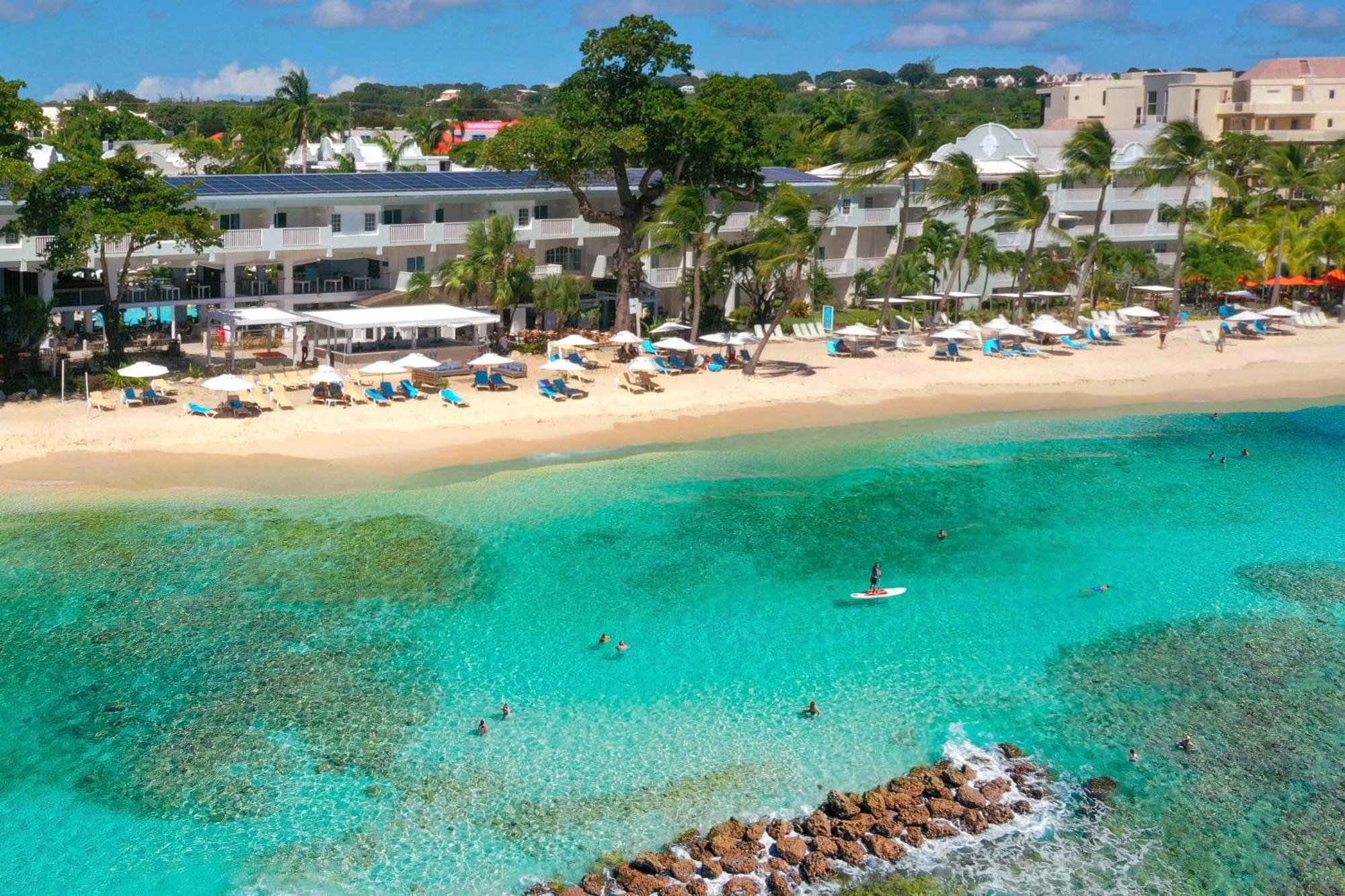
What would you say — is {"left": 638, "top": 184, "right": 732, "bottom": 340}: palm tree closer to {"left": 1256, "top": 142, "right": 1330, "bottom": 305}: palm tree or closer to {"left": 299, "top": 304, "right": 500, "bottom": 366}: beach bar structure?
{"left": 299, "top": 304, "right": 500, "bottom": 366}: beach bar structure

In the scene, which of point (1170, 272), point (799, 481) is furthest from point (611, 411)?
point (1170, 272)

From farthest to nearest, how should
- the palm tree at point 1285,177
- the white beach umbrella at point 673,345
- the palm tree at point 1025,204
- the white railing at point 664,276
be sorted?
the palm tree at point 1285,177
the palm tree at point 1025,204
the white railing at point 664,276
the white beach umbrella at point 673,345

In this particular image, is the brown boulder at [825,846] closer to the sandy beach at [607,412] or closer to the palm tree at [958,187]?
the sandy beach at [607,412]

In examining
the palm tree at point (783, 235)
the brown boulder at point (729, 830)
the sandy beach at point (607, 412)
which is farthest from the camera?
the palm tree at point (783, 235)

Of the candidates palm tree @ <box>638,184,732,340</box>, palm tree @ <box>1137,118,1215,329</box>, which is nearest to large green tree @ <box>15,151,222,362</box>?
palm tree @ <box>638,184,732,340</box>

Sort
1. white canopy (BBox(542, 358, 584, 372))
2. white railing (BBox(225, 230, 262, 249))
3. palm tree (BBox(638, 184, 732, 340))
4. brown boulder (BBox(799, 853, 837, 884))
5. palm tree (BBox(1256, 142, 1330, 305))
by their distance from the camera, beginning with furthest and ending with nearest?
palm tree (BBox(1256, 142, 1330, 305)), palm tree (BBox(638, 184, 732, 340)), white railing (BBox(225, 230, 262, 249)), white canopy (BBox(542, 358, 584, 372)), brown boulder (BBox(799, 853, 837, 884))

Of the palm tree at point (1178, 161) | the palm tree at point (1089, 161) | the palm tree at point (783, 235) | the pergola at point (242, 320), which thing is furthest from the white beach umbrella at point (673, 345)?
the palm tree at point (1178, 161)

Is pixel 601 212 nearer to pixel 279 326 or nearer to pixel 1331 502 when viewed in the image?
pixel 279 326
